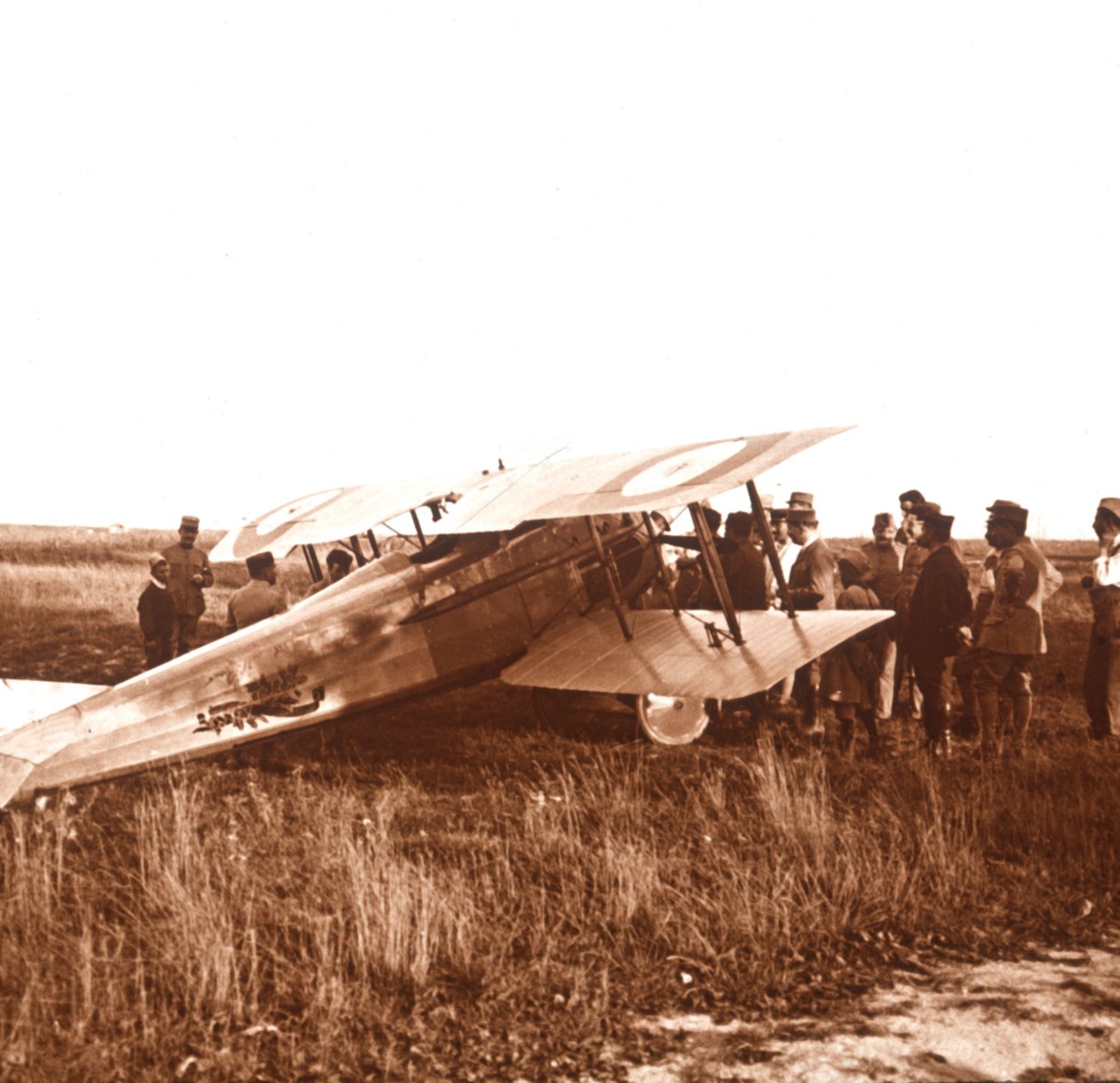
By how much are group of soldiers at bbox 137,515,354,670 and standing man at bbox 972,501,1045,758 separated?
18.2 ft

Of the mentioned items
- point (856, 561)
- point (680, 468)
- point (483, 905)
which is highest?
point (680, 468)

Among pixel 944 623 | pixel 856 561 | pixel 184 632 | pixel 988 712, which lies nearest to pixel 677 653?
pixel 944 623

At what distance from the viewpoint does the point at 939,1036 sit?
378 centimetres

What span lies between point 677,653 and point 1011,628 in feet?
8.75

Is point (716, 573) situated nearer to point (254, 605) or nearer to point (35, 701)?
point (254, 605)

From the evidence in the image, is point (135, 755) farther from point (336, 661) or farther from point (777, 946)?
point (777, 946)

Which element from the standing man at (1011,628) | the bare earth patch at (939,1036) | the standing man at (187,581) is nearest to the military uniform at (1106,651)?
the standing man at (1011,628)

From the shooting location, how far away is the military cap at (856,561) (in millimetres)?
8953

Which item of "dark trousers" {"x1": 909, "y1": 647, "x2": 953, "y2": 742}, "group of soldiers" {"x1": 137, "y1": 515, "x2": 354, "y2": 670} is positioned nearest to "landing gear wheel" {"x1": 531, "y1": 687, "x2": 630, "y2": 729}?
"group of soldiers" {"x1": 137, "y1": 515, "x2": 354, "y2": 670}

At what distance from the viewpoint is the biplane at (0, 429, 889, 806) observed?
6180 mm

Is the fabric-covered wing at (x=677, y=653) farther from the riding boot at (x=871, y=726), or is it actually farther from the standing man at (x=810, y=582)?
the standing man at (x=810, y=582)

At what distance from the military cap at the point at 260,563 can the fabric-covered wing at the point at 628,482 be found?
209 centimetres

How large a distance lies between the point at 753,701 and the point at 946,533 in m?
2.01

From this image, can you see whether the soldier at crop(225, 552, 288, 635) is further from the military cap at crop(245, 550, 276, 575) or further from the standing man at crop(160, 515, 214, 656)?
the standing man at crop(160, 515, 214, 656)
